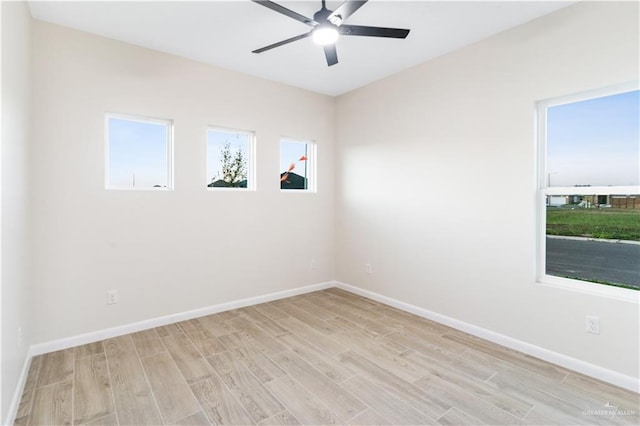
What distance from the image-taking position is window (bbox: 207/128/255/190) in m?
3.71

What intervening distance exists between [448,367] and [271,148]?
3.11 m

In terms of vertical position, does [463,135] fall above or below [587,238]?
above

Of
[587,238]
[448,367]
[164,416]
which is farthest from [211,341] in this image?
[587,238]

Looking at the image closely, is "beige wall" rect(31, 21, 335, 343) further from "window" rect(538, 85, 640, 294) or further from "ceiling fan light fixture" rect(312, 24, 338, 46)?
"window" rect(538, 85, 640, 294)

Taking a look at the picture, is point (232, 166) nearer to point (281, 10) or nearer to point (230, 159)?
point (230, 159)

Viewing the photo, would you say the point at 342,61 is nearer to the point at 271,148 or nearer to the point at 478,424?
the point at 271,148

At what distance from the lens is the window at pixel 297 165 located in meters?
4.36

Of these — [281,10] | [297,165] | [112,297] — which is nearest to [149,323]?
[112,297]

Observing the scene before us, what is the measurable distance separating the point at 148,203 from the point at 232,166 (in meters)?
1.07

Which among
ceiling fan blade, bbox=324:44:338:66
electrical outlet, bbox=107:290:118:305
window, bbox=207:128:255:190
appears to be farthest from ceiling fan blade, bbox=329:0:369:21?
electrical outlet, bbox=107:290:118:305

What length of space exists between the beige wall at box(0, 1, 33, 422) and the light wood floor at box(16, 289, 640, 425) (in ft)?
1.12

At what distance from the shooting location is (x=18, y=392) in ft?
6.75

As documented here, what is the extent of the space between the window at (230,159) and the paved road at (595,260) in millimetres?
3244

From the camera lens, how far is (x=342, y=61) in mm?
3504
